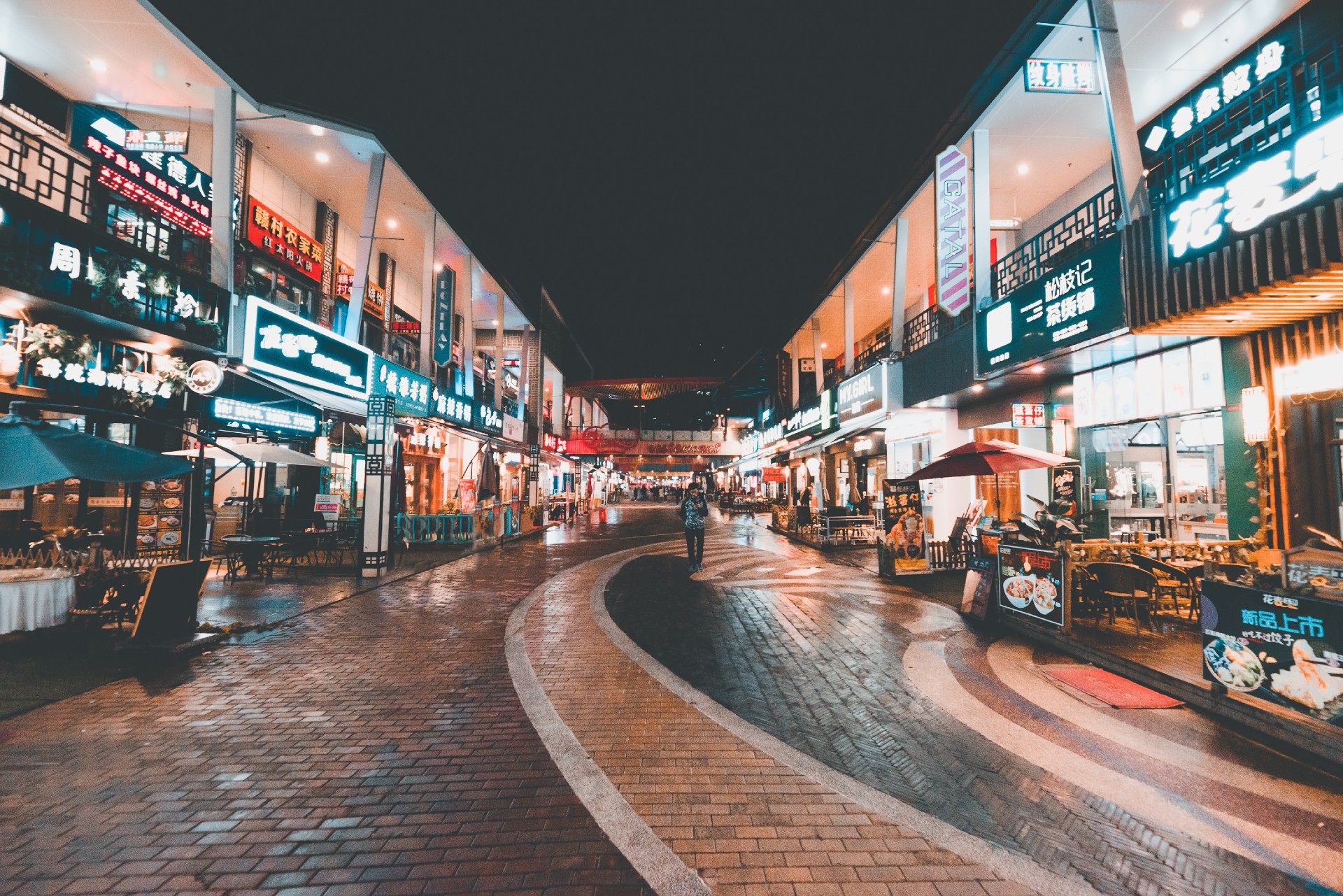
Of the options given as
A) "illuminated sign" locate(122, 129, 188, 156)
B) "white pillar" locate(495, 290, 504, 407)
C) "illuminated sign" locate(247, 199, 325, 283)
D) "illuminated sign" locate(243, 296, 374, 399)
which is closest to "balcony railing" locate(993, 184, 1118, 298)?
"illuminated sign" locate(243, 296, 374, 399)

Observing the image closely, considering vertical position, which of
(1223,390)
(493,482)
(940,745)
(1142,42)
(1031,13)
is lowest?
(940,745)

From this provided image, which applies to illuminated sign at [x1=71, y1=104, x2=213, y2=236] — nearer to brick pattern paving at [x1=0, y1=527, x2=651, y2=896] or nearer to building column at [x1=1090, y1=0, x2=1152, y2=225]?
brick pattern paving at [x1=0, y1=527, x2=651, y2=896]

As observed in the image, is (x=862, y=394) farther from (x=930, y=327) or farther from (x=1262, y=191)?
(x=1262, y=191)

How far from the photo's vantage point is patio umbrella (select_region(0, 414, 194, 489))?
19.4 ft

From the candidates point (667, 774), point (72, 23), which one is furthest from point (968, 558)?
point (72, 23)

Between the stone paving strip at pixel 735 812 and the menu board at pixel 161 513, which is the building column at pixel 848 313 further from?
the menu board at pixel 161 513

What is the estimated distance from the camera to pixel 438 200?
57.3 feet

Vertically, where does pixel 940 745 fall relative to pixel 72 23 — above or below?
below

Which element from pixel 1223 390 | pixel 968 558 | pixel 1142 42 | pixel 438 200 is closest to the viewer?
pixel 1223 390

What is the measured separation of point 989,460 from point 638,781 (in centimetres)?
876

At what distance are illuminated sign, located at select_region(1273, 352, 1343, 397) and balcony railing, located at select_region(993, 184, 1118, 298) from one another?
3.27 meters

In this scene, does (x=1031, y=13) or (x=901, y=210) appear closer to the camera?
(x=1031, y=13)

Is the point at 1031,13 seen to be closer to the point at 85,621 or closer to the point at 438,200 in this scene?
the point at 438,200

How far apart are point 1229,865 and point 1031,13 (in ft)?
38.1
